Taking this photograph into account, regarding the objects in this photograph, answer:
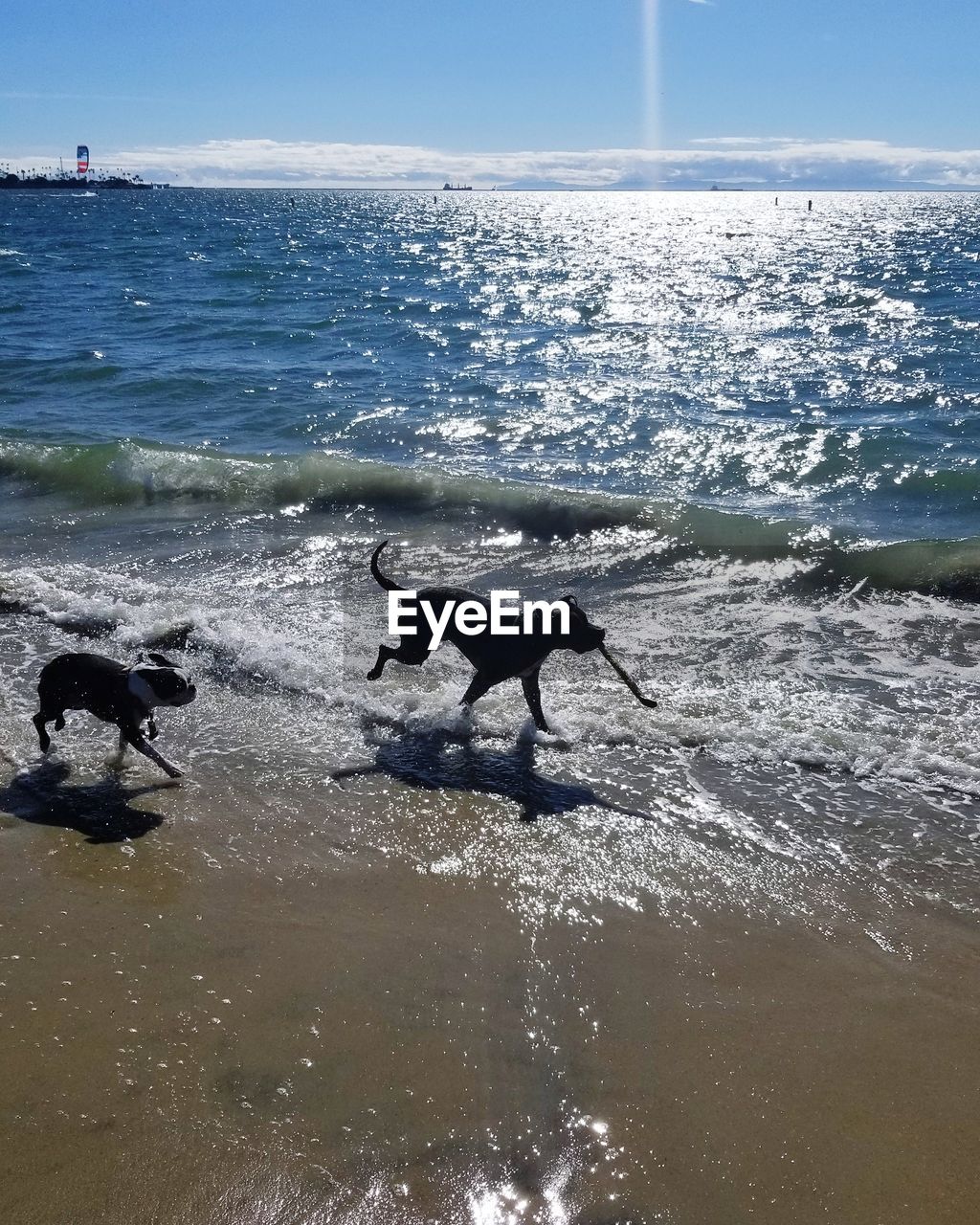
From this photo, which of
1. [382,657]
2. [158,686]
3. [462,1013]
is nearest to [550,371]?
[382,657]

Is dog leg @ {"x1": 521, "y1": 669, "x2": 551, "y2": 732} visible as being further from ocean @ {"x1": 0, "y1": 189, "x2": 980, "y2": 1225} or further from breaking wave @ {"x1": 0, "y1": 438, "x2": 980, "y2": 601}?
breaking wave @ {"x1": 0, "y1": 438, "x2": 980, "y2": 601}

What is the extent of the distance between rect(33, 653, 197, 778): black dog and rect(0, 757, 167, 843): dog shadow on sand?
30 centimetres

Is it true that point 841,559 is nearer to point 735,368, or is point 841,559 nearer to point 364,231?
point 735,368

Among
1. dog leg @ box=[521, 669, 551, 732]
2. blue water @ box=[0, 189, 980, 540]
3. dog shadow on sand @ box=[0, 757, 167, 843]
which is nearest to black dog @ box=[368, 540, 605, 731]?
dog leg @ box=[521, 669, 551, 732]

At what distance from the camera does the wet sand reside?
11.4 ft

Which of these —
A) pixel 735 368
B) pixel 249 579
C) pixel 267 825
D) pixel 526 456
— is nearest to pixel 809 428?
pixel 526 456

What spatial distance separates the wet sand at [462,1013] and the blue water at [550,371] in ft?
25.8

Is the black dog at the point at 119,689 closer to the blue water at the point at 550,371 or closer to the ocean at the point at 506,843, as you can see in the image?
the ocean at the point at 506,843

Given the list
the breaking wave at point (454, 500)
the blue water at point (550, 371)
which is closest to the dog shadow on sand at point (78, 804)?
the breaking wave at point (454, 500)

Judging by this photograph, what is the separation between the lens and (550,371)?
2209cm

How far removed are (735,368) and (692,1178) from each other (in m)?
20.5

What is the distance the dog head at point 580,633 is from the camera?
6.62m

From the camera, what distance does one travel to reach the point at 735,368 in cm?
2209

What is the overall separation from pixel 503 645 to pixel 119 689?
2382mm
